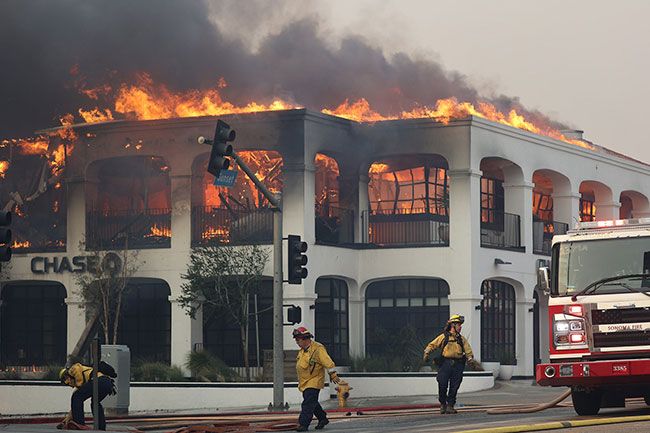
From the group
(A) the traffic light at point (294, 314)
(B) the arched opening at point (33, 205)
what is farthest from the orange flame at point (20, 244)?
(A) the traffic light at point (294, 314)

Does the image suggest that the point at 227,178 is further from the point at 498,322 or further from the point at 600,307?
the point at 498,322

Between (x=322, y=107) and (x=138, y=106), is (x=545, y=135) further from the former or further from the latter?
(x=138, y=106)

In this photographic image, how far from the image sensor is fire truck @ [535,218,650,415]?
19.6 meters

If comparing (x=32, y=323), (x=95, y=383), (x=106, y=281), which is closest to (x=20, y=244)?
(x=32, y=323)

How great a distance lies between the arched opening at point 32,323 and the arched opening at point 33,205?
5.23 feet

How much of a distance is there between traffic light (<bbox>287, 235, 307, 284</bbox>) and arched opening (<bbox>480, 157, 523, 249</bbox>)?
532 inches

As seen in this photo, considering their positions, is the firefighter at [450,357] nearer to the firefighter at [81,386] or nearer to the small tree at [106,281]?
the firefighter at [81,386]

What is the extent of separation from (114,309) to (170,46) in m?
7.85

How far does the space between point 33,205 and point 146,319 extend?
484 cm

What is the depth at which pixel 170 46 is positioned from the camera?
42.1 metres

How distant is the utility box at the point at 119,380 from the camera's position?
3238cm

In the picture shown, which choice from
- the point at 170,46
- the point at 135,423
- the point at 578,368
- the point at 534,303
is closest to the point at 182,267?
the point at 170,46

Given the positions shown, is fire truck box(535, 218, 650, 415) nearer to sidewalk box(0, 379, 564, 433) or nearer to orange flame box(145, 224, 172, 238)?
sidewalk box(0, 379, 564, 433)

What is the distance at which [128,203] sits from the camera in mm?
46375
